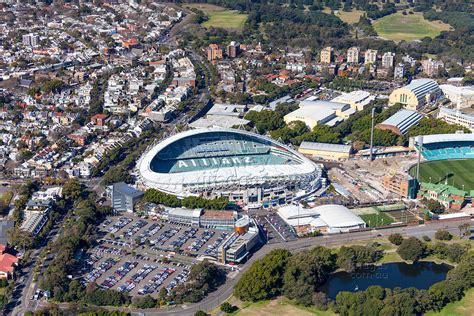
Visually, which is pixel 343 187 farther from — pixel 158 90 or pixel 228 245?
pixel 158 90

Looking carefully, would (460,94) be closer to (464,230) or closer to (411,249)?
(464,230)

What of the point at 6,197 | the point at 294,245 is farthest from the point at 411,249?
the point at 6,197

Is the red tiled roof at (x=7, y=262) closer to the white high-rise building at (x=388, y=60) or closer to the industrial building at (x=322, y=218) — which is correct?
the industrial building at (x=322, y=218)

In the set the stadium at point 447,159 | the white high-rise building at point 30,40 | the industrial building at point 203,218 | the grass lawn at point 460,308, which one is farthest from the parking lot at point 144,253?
the white high-rise building at point 30,40

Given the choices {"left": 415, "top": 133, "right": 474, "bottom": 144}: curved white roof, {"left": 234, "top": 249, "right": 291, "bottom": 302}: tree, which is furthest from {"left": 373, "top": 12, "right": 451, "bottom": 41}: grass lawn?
{"left": 234, "top": 249, "right": 291, "bottom": 302}: tree

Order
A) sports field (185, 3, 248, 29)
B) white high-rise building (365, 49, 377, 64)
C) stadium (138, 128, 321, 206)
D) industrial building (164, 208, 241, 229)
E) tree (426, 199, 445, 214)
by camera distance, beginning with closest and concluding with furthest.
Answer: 1. industrial building (164, 208, 241, 229)
2. tree (426, 199, 445, 214)
3. stadium (138, 128, 321, 206)
4. white high-rise building (365, 49, 377, 64)
5. sports field (185, 3, 248, 29)

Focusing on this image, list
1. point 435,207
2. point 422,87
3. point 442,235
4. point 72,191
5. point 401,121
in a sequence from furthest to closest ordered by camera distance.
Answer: point 422,87, point 401,121, point 72,191, point 435,207, point 442,235

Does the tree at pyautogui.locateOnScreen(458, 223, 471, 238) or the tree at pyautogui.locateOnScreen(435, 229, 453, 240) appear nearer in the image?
the tree at pyautogui.locateOnScreen(435, 229, 453, 240)

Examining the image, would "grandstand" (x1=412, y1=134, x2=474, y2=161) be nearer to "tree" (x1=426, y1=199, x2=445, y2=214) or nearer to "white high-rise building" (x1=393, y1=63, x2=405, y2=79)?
"tree" (x1=426, y1=199, x2=445, y2=214)
